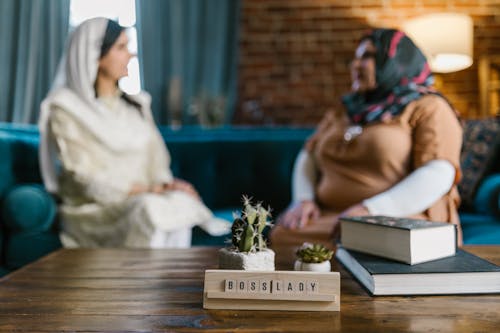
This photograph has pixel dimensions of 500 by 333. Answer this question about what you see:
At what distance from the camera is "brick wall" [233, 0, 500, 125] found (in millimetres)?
3559

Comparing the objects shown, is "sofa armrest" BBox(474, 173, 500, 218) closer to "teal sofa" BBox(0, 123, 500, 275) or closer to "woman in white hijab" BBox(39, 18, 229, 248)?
"teal sofa" BBox(0, 123, 500, 275)

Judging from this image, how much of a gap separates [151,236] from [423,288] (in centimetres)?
109

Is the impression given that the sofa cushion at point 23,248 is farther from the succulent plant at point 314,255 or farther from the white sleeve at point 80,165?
the succulent plant at point 314,255

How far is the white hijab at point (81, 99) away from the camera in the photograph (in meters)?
1.80

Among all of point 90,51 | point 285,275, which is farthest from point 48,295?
point 90,51

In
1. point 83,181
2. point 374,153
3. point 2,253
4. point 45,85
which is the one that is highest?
point 45,85

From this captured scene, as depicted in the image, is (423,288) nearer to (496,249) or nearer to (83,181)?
(496,249)

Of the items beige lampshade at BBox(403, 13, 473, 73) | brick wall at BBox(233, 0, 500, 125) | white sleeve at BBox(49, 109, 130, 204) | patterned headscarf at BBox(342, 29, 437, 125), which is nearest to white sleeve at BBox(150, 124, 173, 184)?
white sleeve at BBox(49, 109, 130, 204)

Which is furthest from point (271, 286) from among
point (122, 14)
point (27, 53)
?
point (122, 14)

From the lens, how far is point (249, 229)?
76cm

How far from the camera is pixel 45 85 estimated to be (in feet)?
10.2

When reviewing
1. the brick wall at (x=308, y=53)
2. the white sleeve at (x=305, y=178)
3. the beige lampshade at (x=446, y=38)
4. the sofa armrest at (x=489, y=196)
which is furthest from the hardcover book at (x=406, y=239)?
the brick wall at (x=308, y=53)

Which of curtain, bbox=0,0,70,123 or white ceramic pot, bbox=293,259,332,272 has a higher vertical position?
curtain, bbox=0,0,70,123

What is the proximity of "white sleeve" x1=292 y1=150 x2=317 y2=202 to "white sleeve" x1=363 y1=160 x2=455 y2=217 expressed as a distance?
0.41 meters
